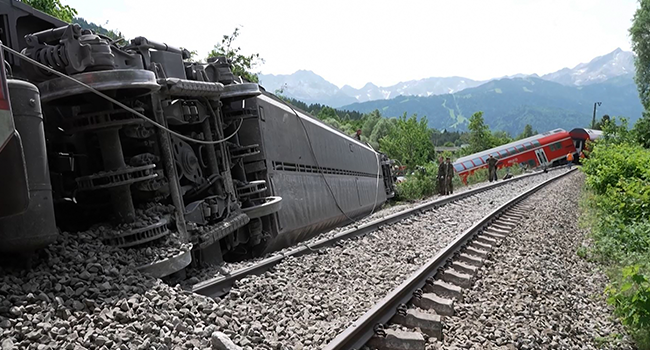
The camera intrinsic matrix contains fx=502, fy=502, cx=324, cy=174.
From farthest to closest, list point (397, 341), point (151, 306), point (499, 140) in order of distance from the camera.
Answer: point (499, 140), point (397, 341), point (151, 306)

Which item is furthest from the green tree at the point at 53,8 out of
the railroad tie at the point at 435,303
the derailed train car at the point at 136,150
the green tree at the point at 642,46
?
the green tree at the point at 642,46

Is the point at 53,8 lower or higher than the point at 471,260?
higher

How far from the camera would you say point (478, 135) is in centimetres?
8150

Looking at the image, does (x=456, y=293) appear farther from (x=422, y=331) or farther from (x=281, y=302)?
(x=281, y=302)

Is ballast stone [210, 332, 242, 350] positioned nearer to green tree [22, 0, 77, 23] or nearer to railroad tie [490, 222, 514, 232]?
railroad tie [490, 222, 514, 232]

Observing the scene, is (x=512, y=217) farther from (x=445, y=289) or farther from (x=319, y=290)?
(x=319, y=290)

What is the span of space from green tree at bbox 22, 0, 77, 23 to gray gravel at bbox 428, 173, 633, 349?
12.6 meters

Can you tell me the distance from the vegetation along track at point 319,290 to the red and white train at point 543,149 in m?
31.4

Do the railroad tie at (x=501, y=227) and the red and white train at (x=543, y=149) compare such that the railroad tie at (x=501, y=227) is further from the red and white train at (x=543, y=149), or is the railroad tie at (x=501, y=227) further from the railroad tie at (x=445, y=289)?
the red and white train at (x=543, y=149)

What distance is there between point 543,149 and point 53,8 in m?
35.9

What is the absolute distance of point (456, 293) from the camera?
5695 millimetres

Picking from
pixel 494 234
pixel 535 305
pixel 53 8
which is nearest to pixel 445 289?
pixel 535 305

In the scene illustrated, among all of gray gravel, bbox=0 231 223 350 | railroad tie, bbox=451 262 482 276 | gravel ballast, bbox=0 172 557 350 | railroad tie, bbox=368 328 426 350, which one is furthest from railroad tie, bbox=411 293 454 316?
gray gravel, bbox=0 231 223 350

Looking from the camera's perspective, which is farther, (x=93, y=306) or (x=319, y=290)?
(x=319, y=290)
